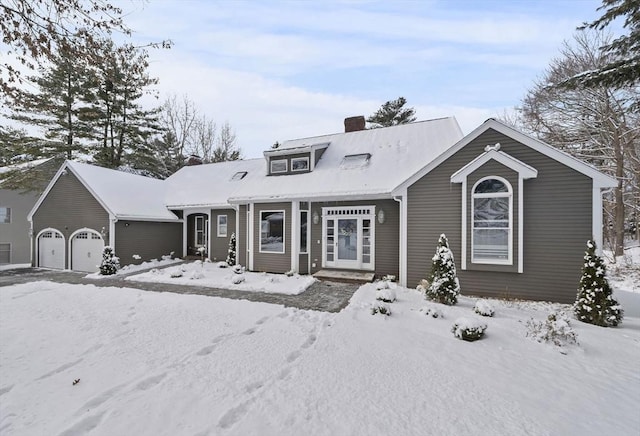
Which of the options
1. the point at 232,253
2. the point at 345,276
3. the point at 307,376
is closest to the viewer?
the point at 307,376

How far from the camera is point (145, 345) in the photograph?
471 centimetres

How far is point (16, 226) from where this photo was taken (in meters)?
17.4

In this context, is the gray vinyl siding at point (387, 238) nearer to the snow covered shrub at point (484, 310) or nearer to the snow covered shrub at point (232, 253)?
the snow covered shrub at point (484, 310)

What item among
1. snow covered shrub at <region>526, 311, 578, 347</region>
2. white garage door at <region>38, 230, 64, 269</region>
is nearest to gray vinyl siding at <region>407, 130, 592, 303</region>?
snow covered shrub at <region>526, 311, 578, 347</region>

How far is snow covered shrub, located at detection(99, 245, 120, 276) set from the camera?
449 inches

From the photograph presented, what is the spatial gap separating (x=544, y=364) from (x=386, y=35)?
944 cm

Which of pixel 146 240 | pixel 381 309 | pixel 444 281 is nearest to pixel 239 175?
pixel 146 240

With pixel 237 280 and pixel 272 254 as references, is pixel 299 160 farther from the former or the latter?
pixel 237 280

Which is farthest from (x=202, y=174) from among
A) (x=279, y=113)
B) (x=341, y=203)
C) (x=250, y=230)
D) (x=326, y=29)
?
(x=326, y=29)

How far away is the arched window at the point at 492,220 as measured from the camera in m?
7.55

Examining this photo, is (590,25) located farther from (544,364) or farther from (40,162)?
(40,162)

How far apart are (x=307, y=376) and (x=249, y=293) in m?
4.93

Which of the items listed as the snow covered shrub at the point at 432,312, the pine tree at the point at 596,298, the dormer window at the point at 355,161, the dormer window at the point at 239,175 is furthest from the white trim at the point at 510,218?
the dormer window at the point at 239,175

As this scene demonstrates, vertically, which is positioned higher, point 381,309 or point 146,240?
point 146,240
